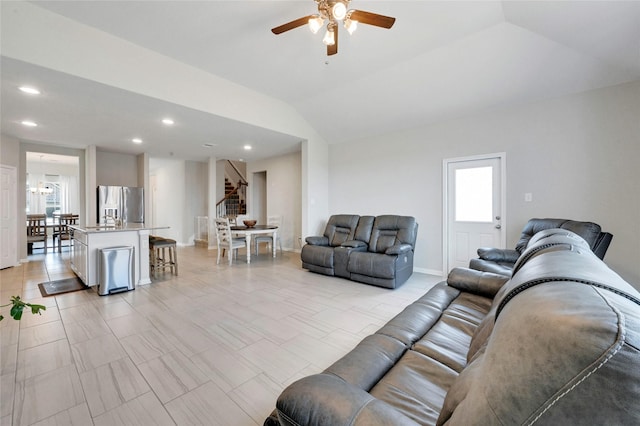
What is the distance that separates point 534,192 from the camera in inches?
144

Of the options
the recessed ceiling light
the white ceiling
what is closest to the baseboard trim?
the white ceiling

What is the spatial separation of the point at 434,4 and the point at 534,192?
2785mm

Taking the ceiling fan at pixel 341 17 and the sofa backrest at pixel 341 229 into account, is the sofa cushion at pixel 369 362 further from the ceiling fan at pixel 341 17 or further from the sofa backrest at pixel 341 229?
the sofa backrest at pixel 341 229

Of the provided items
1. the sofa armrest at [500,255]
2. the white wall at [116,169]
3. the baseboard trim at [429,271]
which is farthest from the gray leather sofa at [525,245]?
the white wall at [116,169]

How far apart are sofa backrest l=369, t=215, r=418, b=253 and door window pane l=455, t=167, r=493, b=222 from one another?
2.60ft

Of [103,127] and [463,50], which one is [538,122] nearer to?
[463,50]

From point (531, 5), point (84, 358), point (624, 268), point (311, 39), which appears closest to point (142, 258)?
point (84, 358)

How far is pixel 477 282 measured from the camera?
7.18ft

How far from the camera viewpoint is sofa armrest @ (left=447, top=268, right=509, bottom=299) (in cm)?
209

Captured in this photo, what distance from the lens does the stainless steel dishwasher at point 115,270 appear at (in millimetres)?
3523

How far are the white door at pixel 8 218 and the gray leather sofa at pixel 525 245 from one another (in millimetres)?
7827

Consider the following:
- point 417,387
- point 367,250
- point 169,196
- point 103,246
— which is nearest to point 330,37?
point 417,387

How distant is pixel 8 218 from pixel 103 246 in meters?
3.13

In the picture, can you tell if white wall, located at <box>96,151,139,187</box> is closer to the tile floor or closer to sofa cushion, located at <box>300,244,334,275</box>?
the tile floor
